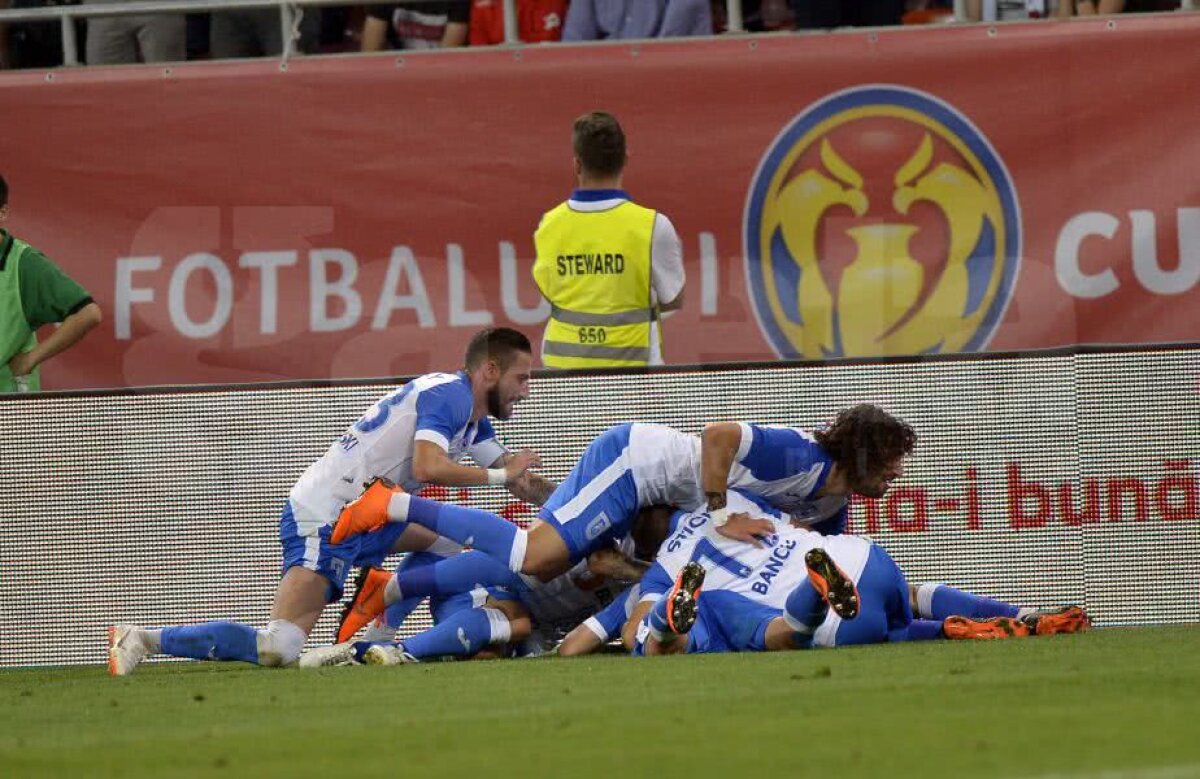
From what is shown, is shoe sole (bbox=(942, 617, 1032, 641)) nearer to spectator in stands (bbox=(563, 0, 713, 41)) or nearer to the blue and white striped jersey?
the blue and white striped jersey

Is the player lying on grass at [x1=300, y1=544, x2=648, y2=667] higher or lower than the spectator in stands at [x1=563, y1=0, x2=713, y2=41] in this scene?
lower

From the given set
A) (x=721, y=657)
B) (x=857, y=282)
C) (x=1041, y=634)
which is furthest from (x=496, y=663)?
(x=857, y=282)

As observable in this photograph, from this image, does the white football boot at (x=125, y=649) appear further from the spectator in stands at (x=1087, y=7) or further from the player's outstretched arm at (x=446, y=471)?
the spectator in stands at (x=1087, y=7)

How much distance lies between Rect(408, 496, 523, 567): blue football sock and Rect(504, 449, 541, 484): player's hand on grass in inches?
11.7

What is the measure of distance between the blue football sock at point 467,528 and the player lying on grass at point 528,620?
1.11 feet

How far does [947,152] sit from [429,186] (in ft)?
9.40

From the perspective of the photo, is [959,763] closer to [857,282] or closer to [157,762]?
[157,762]

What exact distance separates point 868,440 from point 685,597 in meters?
1.03

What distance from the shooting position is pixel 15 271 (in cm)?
1098

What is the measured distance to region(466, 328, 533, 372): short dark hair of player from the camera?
9586mm

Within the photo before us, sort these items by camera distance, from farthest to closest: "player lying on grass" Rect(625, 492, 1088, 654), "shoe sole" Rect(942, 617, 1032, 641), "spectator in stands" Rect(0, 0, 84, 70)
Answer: "spectator in stands" Rect(0, 0, 84, 70), "shoe sole" Rect(942, 617, 1032, 641), "player lying on grass" Rect(625, 492, 1088, 654)

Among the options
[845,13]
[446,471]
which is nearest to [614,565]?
[446,471]

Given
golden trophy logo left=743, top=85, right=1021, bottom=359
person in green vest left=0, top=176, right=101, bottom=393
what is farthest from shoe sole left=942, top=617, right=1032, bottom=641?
person in green vest left=0, top=176, right=101, bottom=393

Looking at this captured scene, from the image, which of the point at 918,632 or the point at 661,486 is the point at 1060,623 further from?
the point at 661,486
